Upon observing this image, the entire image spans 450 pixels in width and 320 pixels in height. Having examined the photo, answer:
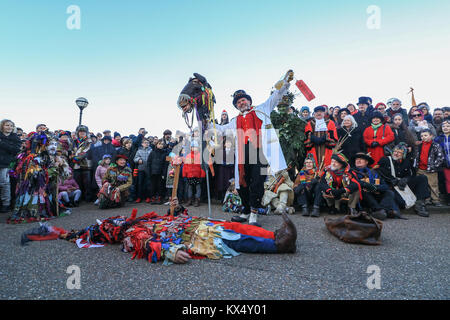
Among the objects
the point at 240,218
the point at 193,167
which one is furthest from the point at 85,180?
the point at 240,218

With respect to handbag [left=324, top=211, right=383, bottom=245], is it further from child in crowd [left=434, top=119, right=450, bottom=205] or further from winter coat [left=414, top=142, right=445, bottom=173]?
child in crowd [left=434, top=119, right=450, bottom=205]

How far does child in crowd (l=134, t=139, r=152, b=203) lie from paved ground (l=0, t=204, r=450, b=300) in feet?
13.2

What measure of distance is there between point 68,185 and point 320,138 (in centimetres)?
681

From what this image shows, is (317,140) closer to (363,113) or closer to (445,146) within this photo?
(363,113)

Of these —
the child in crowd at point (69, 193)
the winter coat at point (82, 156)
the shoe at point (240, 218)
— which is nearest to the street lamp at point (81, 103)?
the winter coat at point (82, 156)

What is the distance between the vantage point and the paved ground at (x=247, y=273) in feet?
6.29

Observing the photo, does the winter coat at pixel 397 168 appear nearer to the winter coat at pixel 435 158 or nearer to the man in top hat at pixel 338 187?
the winter coat at pixel 435 158

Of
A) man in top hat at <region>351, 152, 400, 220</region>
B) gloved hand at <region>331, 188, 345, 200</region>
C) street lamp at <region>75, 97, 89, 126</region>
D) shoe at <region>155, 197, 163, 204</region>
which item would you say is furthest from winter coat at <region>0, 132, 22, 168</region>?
man in top hat at <region>351, 152, 400, 220</region>

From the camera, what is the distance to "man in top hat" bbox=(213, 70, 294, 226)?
4.08m

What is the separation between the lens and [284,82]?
13.0 ft

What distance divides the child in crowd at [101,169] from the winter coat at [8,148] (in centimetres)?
188

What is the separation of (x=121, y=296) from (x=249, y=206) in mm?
2761
